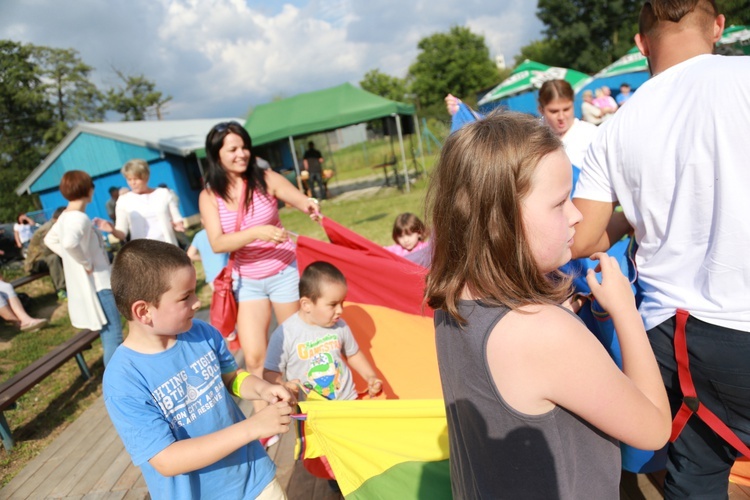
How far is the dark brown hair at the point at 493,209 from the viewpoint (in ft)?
3.52

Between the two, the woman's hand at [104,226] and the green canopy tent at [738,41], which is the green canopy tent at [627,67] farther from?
the woman's hand at [104,226]

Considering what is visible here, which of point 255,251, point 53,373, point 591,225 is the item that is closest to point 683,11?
point 591,225

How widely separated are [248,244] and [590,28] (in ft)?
142

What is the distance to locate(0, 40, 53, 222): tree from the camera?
29.8 meters

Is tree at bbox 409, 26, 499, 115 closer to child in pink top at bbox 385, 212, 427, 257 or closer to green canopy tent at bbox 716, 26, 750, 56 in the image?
green canopy tent at bbox 716, 26, 750, 56

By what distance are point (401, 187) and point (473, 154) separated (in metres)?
16.4

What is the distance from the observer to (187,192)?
1952 cm

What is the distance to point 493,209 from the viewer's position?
108 centimetres

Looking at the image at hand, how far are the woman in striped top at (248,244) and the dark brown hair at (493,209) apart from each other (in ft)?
6.99

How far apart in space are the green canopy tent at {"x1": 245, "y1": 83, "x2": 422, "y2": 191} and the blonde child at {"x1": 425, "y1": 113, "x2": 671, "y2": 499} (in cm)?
1397

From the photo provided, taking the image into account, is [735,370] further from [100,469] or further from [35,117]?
[35,117]

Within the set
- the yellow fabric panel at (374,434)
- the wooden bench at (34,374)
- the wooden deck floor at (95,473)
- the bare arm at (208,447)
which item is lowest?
the wooden deck floor at (95,473)

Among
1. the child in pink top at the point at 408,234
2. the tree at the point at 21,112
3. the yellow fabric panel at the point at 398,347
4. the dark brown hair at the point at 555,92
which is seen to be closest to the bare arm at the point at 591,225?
the yellow fabric panel at the point at 398,347

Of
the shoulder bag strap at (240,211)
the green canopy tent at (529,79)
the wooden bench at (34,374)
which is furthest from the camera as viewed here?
the green canopy tent at (529,79)
